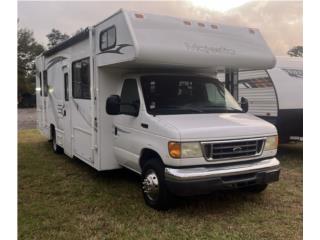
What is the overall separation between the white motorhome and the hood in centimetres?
1

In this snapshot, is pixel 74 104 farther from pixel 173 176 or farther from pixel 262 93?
pixel 262 93

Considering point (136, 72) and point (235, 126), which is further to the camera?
point (136, 72)

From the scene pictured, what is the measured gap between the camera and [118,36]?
5.31 metres

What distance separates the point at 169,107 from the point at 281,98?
15.9 ft

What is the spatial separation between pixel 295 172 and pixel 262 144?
2846mm

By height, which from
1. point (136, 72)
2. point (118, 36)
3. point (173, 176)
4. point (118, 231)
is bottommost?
point (118, 231)

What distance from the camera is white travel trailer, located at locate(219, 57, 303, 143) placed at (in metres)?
9.14

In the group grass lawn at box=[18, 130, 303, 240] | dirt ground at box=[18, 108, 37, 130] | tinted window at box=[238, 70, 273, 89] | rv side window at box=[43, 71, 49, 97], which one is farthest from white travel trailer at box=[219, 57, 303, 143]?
dirt ground at box=[18, 108, 37, 130]

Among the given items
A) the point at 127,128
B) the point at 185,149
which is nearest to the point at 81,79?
the point at 127,128

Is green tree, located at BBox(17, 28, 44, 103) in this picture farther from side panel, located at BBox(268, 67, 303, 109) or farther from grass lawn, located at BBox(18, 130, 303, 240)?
grass lawn, located at BBox(18, 130, 303, 240)

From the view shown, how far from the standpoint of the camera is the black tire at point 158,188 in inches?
194

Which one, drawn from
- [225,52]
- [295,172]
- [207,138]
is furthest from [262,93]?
[207,138]

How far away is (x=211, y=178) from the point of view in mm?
4680

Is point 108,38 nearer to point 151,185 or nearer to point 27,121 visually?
point 151,185
